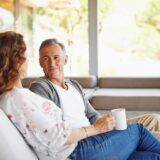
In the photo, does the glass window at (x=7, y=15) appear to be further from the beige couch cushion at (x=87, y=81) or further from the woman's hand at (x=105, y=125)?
the woman's hand at (x=105, y=125)

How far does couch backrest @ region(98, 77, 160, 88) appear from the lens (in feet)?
14.8

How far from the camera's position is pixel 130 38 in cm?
556

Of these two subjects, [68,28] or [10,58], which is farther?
[68,28]

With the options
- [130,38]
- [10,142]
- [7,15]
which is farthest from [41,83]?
[7,15]

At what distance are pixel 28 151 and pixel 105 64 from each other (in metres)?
4.33

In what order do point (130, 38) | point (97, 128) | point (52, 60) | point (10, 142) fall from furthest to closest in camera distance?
point (130, 38)
point (52, 60)
point (97, 128)
point (10, 142)

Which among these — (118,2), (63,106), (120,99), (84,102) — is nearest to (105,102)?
(120,99)

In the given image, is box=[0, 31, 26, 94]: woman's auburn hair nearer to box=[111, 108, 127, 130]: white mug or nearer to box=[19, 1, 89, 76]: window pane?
box=[111, 108, 127, 130]: white mug

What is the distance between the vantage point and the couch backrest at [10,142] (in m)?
1.31

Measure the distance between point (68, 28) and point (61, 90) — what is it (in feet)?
12.8

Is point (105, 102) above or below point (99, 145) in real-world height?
below

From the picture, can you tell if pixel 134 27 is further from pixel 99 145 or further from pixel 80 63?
pixel 99 145

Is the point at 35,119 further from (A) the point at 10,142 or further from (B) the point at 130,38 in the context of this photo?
(B) the point at 130,38

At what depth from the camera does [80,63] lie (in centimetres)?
574
